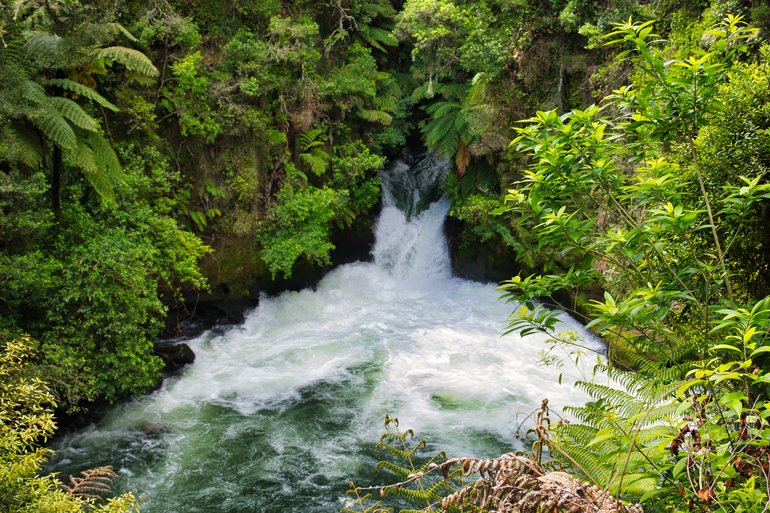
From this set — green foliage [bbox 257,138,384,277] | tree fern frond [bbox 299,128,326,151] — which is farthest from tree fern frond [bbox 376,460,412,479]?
tree fern frond [bbox 299,128,326,151]

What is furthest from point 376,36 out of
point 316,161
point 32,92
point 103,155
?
point 32,92

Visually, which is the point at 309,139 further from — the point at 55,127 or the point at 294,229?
the point at 55,127

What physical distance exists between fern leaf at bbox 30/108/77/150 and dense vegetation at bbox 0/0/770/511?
0.02 meters

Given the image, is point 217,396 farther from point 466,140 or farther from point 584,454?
point 466,140

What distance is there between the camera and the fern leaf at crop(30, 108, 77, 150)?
7102 mm

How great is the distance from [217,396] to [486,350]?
511 cm

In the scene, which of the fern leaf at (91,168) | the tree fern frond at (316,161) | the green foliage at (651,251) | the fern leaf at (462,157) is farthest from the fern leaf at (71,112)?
the fern leaf at (462,157)

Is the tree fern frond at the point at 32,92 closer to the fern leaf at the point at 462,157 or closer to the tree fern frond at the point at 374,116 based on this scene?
the tree fern frond at the point at 374,116

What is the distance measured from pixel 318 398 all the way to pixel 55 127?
5535 millimetres

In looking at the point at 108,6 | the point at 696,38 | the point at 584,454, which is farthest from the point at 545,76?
the point at 584,454

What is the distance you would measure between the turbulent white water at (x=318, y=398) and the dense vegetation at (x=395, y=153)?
92 cm

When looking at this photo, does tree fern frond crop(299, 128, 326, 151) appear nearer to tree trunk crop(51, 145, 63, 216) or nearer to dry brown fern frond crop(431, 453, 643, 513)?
tree trunk crop(51, 145, 63, 216)

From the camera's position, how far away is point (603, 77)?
34.5 feet

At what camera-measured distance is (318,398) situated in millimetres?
9617
